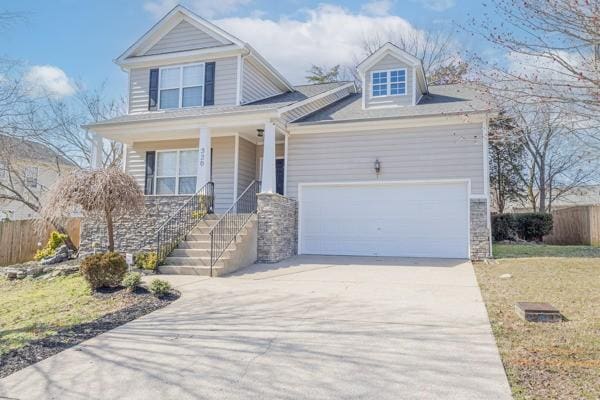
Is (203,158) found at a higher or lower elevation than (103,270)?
higher

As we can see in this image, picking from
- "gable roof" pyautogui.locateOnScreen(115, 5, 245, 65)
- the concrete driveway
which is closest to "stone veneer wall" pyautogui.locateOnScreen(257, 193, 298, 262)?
the concrete driveway

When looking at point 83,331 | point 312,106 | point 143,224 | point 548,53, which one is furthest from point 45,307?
point 312,106

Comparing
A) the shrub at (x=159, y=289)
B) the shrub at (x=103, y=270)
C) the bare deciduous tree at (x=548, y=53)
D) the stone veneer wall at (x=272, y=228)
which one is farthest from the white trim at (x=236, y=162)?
the bare deciduous tree at (x=548, y=53)

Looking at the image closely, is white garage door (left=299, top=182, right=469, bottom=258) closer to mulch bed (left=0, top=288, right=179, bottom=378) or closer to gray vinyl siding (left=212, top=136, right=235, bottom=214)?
gray vinyl siding (left=212, top=136, right=235, bottom=214)

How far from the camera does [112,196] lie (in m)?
9.95

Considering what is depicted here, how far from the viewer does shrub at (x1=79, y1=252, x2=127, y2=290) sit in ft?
26.6

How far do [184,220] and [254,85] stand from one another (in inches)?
246

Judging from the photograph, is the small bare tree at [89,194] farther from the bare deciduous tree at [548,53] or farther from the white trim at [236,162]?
the bare deciduous tree at [548,53]

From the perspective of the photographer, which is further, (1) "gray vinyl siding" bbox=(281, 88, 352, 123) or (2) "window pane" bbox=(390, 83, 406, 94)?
(2) "window pane" bbox=(390, 83, 406, 94)

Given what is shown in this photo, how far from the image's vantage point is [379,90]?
561 inches

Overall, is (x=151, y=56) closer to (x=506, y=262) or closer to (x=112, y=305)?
(x=112, y=305)

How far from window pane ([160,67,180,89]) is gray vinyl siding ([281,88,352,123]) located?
4581mm

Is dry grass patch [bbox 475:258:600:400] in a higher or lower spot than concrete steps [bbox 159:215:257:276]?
lower

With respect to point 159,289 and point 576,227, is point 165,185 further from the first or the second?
point 576,227
